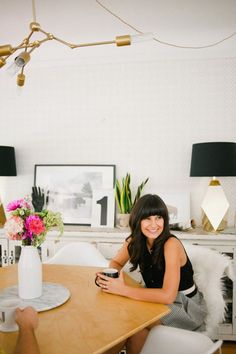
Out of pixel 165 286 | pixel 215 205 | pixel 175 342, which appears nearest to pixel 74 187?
pixel 215 205

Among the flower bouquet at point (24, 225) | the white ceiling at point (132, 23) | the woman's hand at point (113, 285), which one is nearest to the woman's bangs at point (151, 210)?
the woman's hand at point (113, 285)

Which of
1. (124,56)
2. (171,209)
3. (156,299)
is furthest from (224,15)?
(156,299)

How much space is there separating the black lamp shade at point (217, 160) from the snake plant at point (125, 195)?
0.65 m

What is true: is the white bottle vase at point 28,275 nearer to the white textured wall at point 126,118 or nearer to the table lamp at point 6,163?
the table lamp at point 6,163

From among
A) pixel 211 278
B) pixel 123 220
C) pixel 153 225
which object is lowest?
pixel 211 278

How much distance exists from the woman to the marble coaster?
0.21 metres

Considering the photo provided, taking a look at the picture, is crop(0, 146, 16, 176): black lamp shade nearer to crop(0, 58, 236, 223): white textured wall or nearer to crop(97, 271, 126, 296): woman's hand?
crop(0, 58, 236, 223): white textured wall

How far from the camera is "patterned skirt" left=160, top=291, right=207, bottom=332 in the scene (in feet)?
5.42

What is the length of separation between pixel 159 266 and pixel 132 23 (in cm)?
182

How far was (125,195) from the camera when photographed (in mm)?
2885

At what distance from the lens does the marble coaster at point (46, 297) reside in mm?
1379

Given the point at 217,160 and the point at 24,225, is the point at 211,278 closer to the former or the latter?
the point at 217,160

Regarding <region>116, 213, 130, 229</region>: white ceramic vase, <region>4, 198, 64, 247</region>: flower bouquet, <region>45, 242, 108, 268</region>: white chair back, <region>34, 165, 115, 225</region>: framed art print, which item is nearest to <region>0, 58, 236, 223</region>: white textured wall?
<region>34, 165, 115, 225</region>: framed art print

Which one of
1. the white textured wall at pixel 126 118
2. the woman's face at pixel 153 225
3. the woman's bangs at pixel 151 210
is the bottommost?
the woman's face at pixel 153 225
